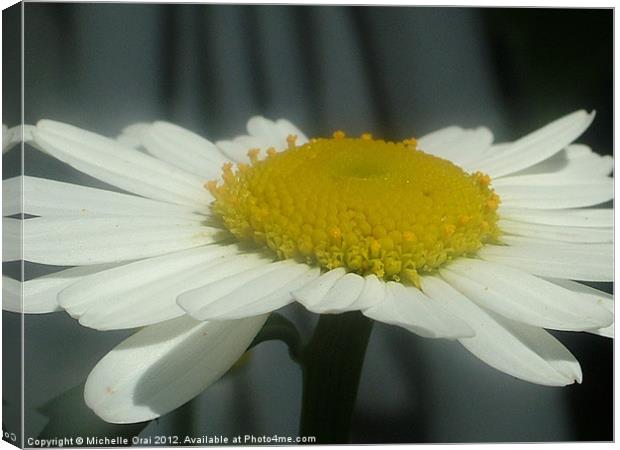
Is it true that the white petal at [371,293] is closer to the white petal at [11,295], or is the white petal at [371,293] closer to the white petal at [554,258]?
the white petal at [554,258]

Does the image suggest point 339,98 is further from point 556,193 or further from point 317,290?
point 317,290

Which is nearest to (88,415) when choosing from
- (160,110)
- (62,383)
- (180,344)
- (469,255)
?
(62,383)

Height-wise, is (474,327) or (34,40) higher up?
(34,40)

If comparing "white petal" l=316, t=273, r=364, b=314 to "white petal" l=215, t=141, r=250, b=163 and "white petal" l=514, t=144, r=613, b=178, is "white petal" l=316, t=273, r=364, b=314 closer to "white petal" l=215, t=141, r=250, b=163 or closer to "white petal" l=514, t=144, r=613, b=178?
"white petal" l=215, t=141, r=250, b=163


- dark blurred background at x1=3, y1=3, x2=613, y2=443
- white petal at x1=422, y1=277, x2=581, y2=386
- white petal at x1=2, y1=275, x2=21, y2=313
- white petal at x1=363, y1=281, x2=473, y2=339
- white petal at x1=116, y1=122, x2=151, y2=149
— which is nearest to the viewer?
white petal at x1=363, y1=281, x2=473, y2=339

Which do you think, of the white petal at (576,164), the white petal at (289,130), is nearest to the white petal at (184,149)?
the white petal at (289,130)

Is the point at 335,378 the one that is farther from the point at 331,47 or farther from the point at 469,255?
the point at 331,47

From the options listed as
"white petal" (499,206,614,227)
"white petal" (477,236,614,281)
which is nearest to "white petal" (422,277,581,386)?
"white petal" (477,236,614,281)
